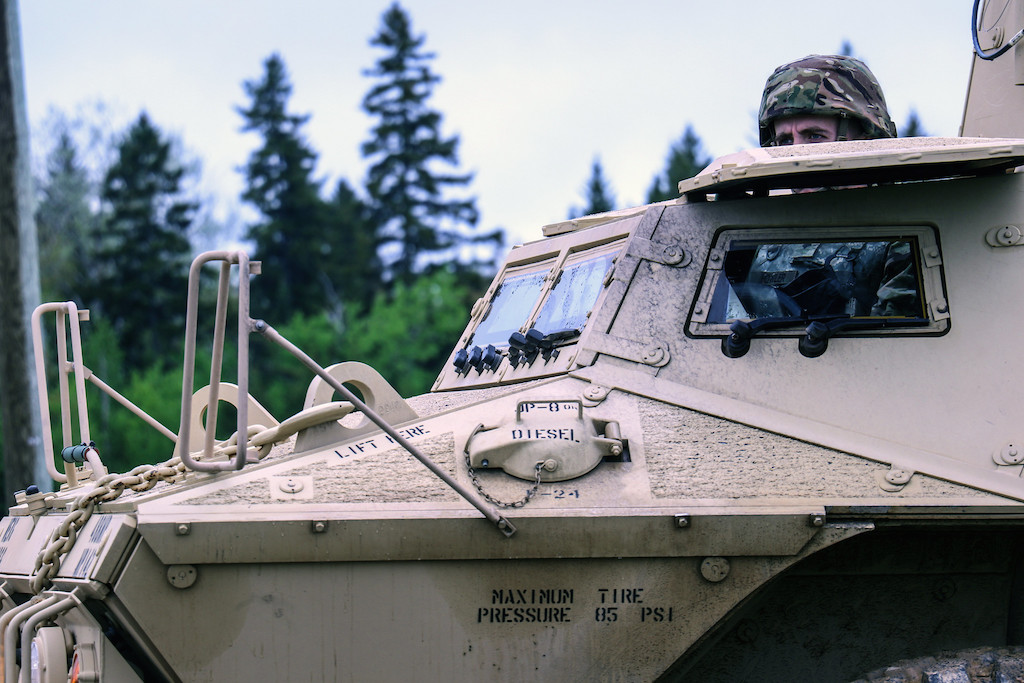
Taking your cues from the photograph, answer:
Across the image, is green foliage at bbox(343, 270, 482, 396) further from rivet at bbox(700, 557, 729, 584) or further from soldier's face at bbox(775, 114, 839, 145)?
rivet at bbox(700, 557, 729, 584)

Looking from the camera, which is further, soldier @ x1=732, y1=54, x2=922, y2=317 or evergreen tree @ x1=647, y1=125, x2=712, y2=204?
evergreen tree @ x1=647, y1=125, x2=712, y2=204

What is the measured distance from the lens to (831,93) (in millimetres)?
5668

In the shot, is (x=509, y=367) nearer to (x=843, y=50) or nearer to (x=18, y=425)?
(x=18, y=425)

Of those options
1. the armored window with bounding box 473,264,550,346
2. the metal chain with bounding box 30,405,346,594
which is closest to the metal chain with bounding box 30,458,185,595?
the metal chain with bounding box 30,405,346,594

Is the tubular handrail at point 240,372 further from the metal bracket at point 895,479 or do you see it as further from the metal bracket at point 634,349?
the metal bracket at point 895,479

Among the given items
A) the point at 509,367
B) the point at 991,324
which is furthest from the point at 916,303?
the point at 509,367

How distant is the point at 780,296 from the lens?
4.48 m

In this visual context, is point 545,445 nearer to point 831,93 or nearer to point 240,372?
point 240,372

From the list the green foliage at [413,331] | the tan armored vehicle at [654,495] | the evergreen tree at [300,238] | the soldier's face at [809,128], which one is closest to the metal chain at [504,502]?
the tan armored vehicle at [654,495]

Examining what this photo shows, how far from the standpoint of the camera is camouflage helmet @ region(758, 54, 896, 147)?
5676 mm

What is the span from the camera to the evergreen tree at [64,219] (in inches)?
1435

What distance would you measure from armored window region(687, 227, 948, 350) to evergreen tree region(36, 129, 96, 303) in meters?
34.1

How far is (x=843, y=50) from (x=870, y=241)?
115 feet

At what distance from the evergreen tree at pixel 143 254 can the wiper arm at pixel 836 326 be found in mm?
30785
